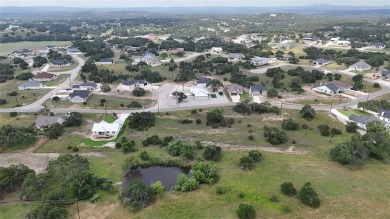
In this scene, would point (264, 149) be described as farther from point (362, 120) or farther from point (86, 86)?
point (86, 86)

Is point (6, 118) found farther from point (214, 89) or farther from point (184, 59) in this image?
point (184, 59)

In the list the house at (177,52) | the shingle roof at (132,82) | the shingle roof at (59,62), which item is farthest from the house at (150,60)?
the shingle roof at (132,82)

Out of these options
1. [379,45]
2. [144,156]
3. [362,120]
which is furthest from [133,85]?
[379,45]

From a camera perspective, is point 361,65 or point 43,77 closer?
point 43,77

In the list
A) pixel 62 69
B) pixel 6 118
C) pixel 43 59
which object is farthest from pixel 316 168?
pixel 43 59

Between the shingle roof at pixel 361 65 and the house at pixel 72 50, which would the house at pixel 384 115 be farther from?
the house at pixel 72 50
